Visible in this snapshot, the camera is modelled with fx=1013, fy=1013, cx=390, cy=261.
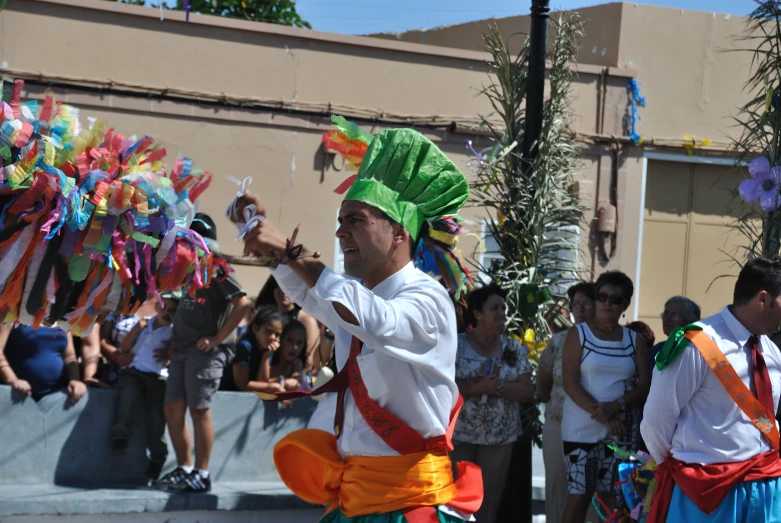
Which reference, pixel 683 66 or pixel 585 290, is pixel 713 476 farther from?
pixel 683 66

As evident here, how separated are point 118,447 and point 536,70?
12.3ft

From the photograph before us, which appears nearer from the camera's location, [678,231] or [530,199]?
[530,199]

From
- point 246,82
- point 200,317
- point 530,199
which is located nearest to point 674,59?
point 246,82

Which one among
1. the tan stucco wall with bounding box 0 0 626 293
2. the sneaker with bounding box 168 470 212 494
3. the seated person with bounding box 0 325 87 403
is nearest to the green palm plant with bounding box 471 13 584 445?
the tan stucco wall with bounding box 0 0 626 293

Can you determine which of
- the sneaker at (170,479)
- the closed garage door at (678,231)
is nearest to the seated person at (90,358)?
the sneaker at (170,479)

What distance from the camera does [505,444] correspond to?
619cm

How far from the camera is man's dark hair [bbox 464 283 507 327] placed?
244 inches

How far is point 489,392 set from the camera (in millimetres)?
6070

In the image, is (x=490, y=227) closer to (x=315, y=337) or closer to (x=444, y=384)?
(x=315, y=337)

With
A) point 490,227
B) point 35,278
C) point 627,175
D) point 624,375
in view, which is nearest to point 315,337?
point 490,227

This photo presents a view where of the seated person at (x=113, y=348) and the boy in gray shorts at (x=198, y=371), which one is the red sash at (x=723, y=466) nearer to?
the boy in gray shorts at (x=198, y=371)

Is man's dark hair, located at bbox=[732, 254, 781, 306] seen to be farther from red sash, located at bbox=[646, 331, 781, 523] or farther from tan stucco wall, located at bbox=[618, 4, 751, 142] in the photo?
tan stucco wall, located at bbox=[618, 4, 751, 142]

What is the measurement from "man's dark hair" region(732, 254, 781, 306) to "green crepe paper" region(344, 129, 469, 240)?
1536 millimetres

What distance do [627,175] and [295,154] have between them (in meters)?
4.00
